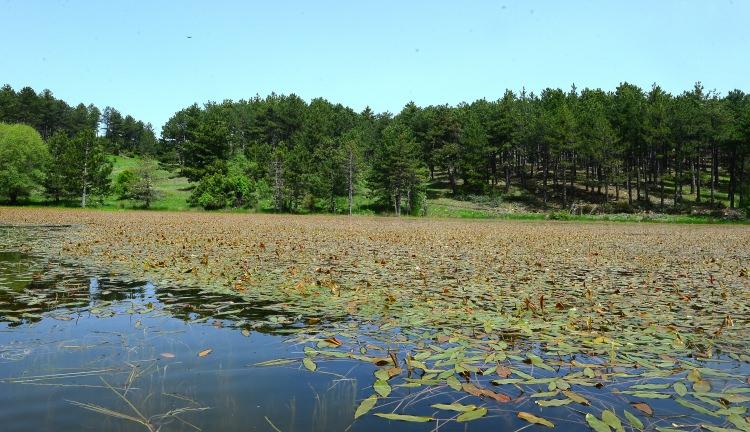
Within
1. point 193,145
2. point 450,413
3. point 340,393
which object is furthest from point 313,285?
point 193,145

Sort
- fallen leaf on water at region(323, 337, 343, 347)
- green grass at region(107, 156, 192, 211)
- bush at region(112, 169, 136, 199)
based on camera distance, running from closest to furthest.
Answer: fallen leaf on water at region(323, 337, 343, 347), green grass at region(107, 156, 192, 211), bush at region(112, 169, 136, 199)

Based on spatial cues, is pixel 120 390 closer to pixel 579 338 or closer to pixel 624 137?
pixel 579 338

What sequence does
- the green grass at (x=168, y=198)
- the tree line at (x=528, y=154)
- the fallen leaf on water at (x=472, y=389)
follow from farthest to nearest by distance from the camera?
1. the green grass at (x=168, y=198)
2. the tree line at (x=528, y=154)
3. the fallen leaf on water at (x=472, y=389)

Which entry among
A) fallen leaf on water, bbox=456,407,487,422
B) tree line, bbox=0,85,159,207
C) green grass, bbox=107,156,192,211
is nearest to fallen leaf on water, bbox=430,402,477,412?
fallen leaf on water, bbox=456,407,487,422

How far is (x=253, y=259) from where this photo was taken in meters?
13.2

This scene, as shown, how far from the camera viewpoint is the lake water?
11.3ft

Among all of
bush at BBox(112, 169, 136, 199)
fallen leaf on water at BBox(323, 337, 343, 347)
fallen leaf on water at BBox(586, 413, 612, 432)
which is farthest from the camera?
bush at BBox(112, 169, 136, 199)

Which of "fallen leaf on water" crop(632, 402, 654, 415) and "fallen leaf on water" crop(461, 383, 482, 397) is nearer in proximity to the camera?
"fallen leaf on water" crop(632, 402, 654, 415)

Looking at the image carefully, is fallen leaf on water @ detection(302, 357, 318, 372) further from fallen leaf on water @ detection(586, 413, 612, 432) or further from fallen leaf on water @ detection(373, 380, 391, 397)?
fallen leaf on water @ detection(586, 413, 612, 432)

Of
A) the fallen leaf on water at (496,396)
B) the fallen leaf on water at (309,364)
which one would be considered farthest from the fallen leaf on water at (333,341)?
the fallen leaf on water at (496,396)

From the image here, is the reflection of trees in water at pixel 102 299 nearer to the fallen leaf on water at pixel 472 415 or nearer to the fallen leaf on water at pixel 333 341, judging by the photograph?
the fallen leaf on water at pixel 333 341

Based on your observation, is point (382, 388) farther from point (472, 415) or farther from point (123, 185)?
point (123, 185)

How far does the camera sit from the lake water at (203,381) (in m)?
3.43

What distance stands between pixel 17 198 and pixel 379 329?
235 ft
